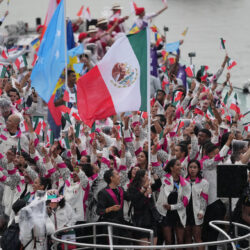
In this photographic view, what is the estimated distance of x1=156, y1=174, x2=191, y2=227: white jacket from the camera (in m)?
9.95

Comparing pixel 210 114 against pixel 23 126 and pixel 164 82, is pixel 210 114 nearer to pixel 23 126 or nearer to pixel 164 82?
pixel 23 126

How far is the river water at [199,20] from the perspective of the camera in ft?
92.2

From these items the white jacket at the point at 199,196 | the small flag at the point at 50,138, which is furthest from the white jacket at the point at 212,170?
the small flag at the point at 50,138

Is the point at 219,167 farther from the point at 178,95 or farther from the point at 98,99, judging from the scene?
the point at 178,95

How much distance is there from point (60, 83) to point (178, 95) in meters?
2.01

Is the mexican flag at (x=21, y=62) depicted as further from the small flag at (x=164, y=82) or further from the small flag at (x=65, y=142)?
the small flag at (x=65, y=142)

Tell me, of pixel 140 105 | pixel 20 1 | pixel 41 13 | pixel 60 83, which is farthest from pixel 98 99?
pixel 20 1

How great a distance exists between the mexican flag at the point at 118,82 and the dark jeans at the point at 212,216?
1.46 metres

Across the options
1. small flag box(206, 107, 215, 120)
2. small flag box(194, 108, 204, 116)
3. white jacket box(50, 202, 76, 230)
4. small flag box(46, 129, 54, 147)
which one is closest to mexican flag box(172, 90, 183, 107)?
small flag box(194, 108, 204, 116)

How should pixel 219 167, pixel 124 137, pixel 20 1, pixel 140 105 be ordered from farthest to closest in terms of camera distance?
pixel 20 1
pixel 124 137
pixel 140 105
pixel 219 167

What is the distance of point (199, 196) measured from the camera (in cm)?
1000

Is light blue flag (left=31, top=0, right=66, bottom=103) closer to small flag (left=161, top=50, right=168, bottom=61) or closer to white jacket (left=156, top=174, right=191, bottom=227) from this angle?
Result: white jacket (left=156, top=174, right=191, bottom=227)

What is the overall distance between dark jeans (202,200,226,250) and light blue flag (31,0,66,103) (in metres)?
2.99

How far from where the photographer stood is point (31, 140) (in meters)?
10.5
